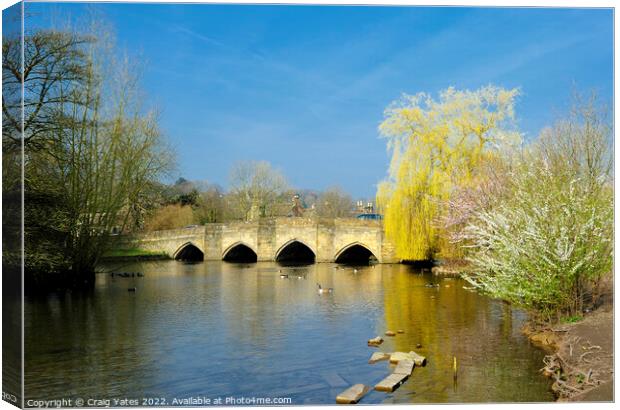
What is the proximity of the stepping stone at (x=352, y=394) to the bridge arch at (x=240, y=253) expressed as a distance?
931 inches

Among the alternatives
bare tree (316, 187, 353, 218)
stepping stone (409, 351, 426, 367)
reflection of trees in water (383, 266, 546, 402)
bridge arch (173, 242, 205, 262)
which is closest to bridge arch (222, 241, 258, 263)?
bridge arch (173, 242, 205, 262)

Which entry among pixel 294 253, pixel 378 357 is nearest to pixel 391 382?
pixel 378 357

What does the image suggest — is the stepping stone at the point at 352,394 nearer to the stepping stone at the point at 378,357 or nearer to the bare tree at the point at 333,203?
the stepping stone at the point at 378,357

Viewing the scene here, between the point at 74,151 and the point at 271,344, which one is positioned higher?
the point at 74,151

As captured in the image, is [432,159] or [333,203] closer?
[432,159]

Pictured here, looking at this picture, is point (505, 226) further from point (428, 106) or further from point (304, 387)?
point (428, 106)

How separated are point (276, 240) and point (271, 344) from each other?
1995 centimetres

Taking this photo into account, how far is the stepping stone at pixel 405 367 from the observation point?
853 centimetres

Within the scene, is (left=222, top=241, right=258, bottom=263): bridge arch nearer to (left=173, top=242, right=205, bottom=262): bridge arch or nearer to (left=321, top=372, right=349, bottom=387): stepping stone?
(left=173, top=242, right=205, bottom=262): bridge arch

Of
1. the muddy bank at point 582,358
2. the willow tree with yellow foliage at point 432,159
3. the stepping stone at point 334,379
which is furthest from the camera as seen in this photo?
the willow tree with yellow foliage at point 432,159

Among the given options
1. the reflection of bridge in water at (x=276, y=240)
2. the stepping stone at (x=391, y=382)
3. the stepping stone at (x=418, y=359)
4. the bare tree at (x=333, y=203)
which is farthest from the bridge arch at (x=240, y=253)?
the stepping stone at (x=391, y=382)

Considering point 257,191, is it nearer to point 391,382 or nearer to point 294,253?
point 294,253

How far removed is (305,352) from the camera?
9953mm

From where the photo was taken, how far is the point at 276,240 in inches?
1201
